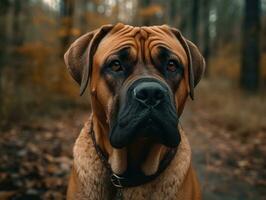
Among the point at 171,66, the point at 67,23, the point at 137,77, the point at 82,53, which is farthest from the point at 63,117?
the point at 137,77

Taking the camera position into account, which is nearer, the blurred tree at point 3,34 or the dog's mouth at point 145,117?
the dog's mouth at point 145,117

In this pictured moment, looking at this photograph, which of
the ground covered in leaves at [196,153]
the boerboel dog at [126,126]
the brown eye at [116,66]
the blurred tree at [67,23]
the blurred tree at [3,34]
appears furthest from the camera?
the blurred tree at [67,23]

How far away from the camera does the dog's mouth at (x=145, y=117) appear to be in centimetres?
275

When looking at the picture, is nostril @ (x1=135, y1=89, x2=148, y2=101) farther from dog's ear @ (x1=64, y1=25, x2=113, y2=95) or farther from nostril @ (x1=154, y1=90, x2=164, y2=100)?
dog's ear @ (x1=64, y1=25, x2=113, y2=95)

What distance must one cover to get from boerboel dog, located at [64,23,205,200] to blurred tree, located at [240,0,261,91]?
9996 millimetres

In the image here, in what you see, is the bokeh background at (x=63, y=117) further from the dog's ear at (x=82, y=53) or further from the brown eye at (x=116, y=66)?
the brown eye at (x=116, y=66)

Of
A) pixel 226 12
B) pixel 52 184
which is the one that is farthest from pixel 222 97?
pixel 226 12

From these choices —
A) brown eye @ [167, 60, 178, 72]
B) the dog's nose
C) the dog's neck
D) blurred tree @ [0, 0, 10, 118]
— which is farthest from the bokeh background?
the dog's nose

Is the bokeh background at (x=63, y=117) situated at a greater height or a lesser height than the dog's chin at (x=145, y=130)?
lesser

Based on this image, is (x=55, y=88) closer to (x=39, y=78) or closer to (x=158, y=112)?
(x=39, y=78)

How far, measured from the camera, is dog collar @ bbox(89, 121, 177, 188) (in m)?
A: 3.16

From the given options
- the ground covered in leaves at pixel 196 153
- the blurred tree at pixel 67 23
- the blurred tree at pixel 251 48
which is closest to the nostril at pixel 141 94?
the ground covered in leaves at pixel 196 153

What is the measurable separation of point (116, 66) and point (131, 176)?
2.63 ft

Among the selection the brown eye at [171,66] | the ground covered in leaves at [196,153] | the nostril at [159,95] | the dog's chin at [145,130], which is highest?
the brown eye at [171,66]
